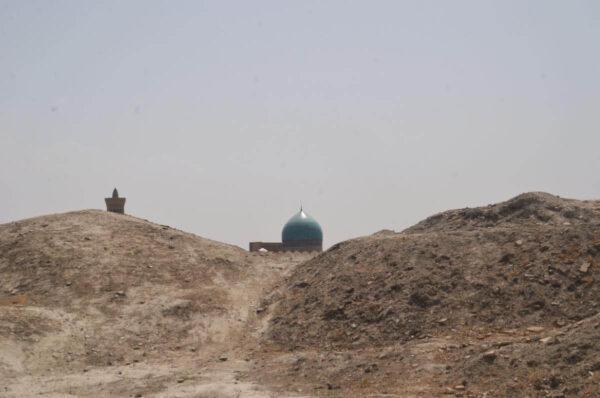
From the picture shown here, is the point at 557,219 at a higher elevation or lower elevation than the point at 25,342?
higher

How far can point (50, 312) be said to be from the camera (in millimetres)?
22734

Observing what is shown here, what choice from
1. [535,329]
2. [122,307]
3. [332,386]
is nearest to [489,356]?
[535,329]

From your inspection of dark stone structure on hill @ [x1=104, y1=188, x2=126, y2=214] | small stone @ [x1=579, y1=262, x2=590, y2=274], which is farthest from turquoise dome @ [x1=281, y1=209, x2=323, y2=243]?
small stone @ [x1=579, y1=262, x2=590, y2=274]

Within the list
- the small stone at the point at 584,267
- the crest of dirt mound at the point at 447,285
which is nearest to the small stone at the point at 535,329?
the crest of dirt mound at the point at 447,285

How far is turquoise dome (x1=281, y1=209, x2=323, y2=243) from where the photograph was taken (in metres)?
47.0

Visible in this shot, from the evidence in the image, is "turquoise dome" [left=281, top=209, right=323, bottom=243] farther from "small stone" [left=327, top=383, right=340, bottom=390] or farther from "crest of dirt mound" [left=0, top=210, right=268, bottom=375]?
"small stone" [left=327, top=383, right=340, bottom=390]

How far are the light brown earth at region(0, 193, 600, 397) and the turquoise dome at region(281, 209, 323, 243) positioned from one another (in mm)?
16278

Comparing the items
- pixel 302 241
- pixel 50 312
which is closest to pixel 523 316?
pixel 50 312

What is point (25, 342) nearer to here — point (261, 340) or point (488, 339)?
point (261, 340)

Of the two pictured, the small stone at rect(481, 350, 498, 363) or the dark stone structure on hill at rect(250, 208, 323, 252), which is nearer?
the small stone at rect(481, 350, 498, 363)

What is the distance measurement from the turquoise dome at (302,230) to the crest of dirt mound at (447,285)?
64.6ft

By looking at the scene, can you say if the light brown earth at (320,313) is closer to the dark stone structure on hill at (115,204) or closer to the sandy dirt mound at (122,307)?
the sandy dirt mound at (122,307)

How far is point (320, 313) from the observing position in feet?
73.1

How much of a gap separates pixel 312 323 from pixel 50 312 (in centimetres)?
843
